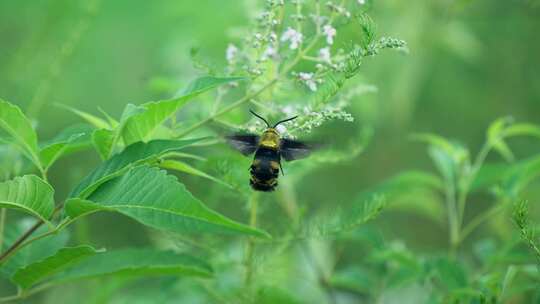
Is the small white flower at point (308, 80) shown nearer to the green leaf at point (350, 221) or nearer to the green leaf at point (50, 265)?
the green leaf at point (350, 221)

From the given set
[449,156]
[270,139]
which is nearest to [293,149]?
[270,139]

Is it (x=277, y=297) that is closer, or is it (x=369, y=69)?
(x=277, y=297)

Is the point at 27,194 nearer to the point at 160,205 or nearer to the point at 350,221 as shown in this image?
the point at 160,205

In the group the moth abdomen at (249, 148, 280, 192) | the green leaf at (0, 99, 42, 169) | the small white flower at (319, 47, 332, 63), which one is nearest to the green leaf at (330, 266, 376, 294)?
the moth abdomen at (249, 148, 280, 192)

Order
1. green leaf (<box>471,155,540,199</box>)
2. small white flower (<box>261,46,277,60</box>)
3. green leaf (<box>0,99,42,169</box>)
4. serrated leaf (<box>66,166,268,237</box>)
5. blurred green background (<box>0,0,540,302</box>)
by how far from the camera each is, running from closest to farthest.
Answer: serrated leaf (<box>66,166,268,237</box>)
green leaf (<box>0,99,42,169</box>)
small white flower (<box>261,46,277,60</box>)
green leaf (<box>471,155,540,199</box>)
blurred green background (<box>0,0,540,302</box>)

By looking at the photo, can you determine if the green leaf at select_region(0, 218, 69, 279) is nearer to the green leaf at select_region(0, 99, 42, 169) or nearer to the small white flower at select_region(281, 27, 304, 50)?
the green leaf at select_region(0, 99, 42, 169)

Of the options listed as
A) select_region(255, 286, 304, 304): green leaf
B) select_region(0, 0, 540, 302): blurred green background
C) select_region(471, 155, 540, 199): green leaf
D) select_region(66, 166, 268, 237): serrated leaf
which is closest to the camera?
select_region(66, 166, 268, 237): serrated leaf
